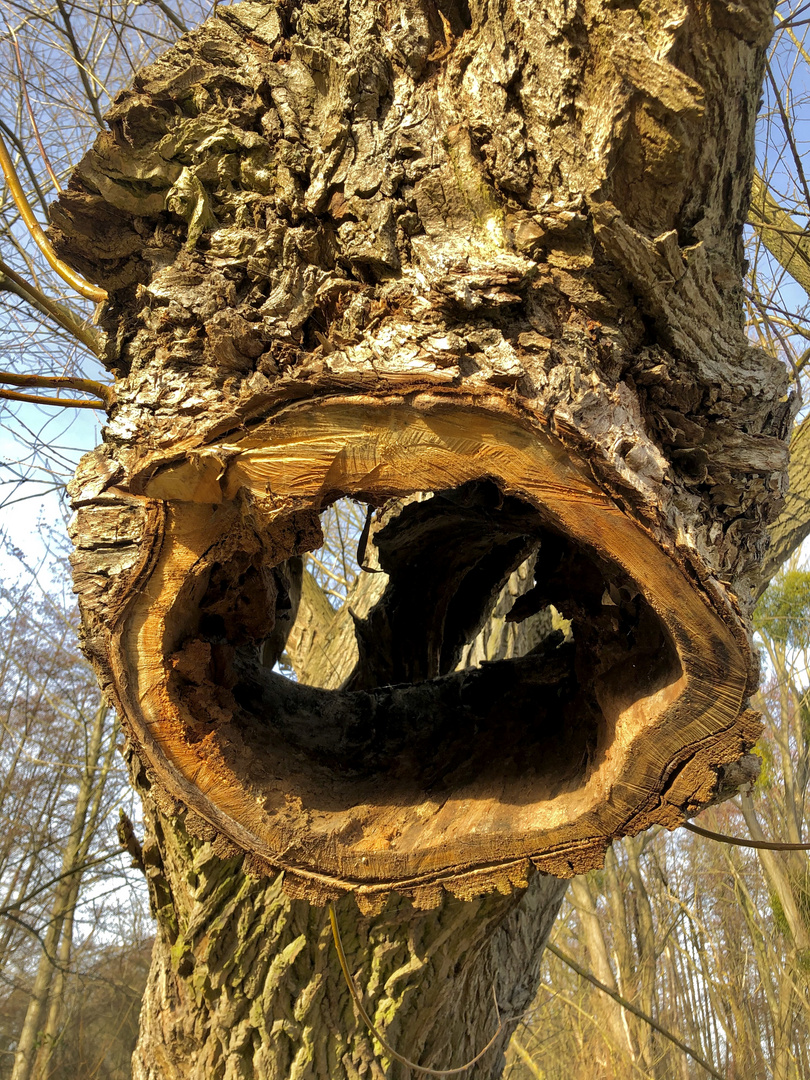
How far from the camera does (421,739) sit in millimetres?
1526

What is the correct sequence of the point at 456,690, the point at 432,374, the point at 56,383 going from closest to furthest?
the point at 432,374
the point at 56,383
the point at 456,690

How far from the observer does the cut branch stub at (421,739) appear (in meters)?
0.96

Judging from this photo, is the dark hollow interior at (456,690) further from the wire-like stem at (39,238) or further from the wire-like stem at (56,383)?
the wire-like stem at (39,238)

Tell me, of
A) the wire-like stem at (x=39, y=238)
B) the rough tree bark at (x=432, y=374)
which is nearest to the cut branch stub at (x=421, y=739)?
the rough tree bark at (x=432, y=374)

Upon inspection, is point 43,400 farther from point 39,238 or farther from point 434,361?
point 434,361

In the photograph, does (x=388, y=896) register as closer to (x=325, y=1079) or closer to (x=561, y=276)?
(x=325, y=1079)

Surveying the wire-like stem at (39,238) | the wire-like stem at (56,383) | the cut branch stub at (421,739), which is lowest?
the cut branch stub at (421,739)

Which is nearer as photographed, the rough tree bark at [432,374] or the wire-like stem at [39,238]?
the rough tree bark at [432,374]

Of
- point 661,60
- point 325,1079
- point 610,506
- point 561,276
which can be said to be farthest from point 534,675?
point 661,60

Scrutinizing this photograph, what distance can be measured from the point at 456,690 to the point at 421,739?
0.17 m

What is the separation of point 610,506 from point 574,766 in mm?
552

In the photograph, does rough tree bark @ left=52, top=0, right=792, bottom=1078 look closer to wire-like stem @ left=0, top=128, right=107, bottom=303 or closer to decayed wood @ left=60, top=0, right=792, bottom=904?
decayed wood @ left=60, top=0, right=792, bottom=904

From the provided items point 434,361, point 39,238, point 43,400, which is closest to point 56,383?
point 43,400

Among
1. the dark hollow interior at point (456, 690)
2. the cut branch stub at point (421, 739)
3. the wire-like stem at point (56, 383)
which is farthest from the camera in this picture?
the wire-like stem at point (56, 383)
